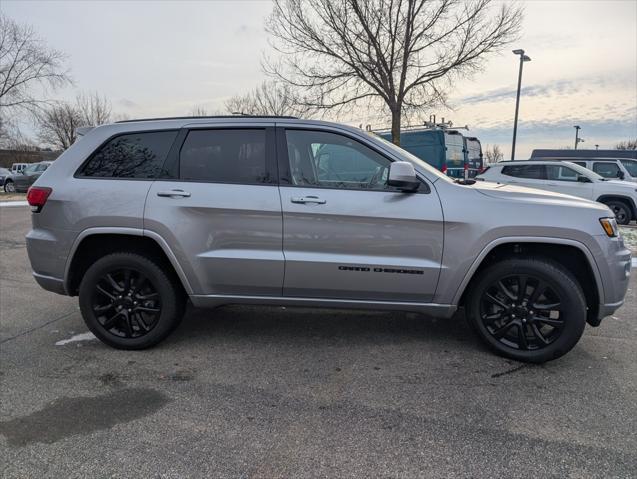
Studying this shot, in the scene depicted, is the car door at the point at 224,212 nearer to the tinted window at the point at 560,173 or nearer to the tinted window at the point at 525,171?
the tinted window at the point at 525,171

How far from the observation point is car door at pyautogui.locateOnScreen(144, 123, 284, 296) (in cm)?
358

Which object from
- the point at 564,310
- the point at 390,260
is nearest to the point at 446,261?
the point at 390,260

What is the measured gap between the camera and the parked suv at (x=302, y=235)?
3.44 metres

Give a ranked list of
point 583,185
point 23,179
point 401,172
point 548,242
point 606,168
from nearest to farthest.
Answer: point 401,172
point 548,242
point 583,185
point 606,168
point 23,179

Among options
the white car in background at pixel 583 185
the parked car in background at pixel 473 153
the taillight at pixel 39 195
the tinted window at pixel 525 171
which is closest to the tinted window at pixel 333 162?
the taillight at pixel 39 195

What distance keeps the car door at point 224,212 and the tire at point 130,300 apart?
0.25 m

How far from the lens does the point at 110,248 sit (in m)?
3.94

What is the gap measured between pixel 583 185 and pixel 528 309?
31.8 feet

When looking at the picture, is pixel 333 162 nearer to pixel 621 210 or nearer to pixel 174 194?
pixel 174 194

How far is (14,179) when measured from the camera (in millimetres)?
23172

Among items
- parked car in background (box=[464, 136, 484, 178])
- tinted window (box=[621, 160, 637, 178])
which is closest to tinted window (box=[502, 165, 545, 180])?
parked car in background (box=[464, 136, 484, 178])

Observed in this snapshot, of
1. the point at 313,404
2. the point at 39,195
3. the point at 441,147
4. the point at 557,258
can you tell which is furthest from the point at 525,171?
the point at 39,195

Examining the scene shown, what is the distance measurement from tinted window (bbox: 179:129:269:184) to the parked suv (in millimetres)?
11

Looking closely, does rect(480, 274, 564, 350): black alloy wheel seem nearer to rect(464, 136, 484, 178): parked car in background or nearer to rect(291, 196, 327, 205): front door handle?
rect(291, 196, 327, 205): front door handle
